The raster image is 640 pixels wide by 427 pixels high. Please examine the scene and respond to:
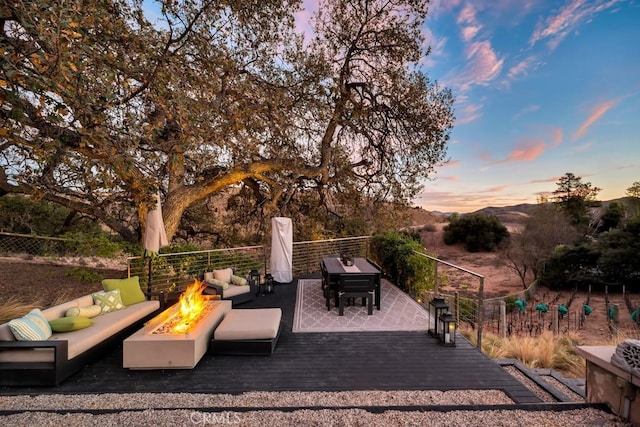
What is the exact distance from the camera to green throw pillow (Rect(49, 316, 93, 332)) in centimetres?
354

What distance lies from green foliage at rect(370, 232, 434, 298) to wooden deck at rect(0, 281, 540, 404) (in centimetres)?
292

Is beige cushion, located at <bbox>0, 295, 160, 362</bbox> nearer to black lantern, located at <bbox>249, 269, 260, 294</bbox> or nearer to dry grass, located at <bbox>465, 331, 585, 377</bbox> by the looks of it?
black lantern, located at <bbox>249, 269, 260, 294</bbox>

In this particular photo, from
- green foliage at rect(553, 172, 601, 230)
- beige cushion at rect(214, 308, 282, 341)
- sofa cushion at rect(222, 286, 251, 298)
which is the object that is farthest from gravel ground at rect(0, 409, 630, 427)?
green foliage at rect(553, 172, 601, 230)

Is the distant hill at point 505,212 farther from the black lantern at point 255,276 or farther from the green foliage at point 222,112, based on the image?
the black lantern at point 255,276

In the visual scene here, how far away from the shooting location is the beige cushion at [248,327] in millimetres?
3855

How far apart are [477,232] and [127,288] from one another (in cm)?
3071

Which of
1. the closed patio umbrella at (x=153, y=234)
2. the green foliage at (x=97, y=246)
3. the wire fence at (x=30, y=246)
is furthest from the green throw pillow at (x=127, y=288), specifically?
the wire fence at (x=30, y=246)

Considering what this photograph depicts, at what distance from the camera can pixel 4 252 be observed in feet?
31.4

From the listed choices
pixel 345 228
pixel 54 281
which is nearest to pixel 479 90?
pixel 345 228

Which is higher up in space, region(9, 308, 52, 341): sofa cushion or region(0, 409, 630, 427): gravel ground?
region(9, 308, 52, 341): sofa cushion

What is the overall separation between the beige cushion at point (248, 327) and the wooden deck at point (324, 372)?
9.7 inches

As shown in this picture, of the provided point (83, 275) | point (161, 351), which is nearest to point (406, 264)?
point (161, 351)

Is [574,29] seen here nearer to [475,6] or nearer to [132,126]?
[475,6]

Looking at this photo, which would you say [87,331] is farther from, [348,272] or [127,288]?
[348,272]
